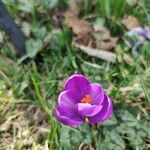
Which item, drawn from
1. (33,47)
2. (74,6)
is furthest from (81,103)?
(74,6)

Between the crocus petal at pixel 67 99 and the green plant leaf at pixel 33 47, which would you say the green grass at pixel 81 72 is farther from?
the crocus petal at pixel 67 99

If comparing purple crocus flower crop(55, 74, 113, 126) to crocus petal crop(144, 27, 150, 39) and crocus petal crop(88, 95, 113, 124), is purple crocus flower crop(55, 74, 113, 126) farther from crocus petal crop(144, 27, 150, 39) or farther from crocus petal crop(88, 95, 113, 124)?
crocus petal crop(144, 27, 150, 39)

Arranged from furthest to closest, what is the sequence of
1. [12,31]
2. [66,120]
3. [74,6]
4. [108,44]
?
[74,6], [108,44], [12,31], [66,120]

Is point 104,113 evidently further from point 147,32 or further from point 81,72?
point 147,32

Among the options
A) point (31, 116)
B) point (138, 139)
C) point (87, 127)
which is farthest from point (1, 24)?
point (138, 139)

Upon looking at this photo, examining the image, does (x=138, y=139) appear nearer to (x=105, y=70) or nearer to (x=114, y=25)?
(x=105, y=70)

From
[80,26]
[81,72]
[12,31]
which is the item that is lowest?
[81,72]

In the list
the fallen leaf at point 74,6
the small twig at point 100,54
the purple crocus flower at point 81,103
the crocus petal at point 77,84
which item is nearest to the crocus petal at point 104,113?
the purple crocus flower at point 81,103
